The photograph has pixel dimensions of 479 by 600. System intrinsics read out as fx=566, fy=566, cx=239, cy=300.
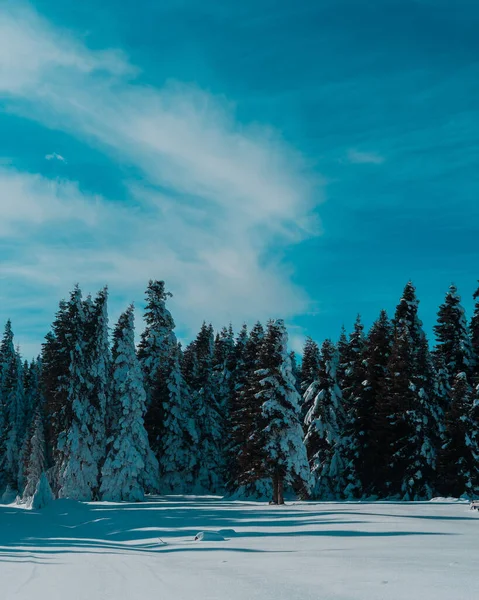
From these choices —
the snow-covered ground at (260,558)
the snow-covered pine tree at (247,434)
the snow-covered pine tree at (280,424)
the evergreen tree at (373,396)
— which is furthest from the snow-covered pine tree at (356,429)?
the snow-covered ground at (260,558)

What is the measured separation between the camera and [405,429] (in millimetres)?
41625

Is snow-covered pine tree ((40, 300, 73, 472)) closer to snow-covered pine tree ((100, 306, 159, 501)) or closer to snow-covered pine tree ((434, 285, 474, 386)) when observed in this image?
snow-covered pine tree ((100, 306, 159, 501))

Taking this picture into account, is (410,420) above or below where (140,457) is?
above

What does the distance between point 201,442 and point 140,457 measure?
13.3m

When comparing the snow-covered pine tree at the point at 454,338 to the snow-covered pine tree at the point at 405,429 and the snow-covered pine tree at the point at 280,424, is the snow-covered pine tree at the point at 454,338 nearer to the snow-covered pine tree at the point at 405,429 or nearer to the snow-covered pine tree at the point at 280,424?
the snow-covered pine tree at the point at 405,429

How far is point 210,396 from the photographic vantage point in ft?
192

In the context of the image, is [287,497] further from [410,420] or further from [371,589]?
[371,589]

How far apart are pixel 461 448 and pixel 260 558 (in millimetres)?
29648

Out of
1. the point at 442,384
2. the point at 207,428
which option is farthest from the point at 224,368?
the point at 442,384

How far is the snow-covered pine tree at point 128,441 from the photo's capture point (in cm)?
4412

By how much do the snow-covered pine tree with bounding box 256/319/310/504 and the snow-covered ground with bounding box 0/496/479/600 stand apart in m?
11.8

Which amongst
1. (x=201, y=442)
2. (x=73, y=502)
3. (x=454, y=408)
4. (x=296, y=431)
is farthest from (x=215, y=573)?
(x=201, y=442)

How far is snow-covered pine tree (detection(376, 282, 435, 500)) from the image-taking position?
40031 mm

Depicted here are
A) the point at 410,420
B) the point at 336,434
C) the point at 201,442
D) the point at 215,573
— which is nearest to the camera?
the point at 215,573
